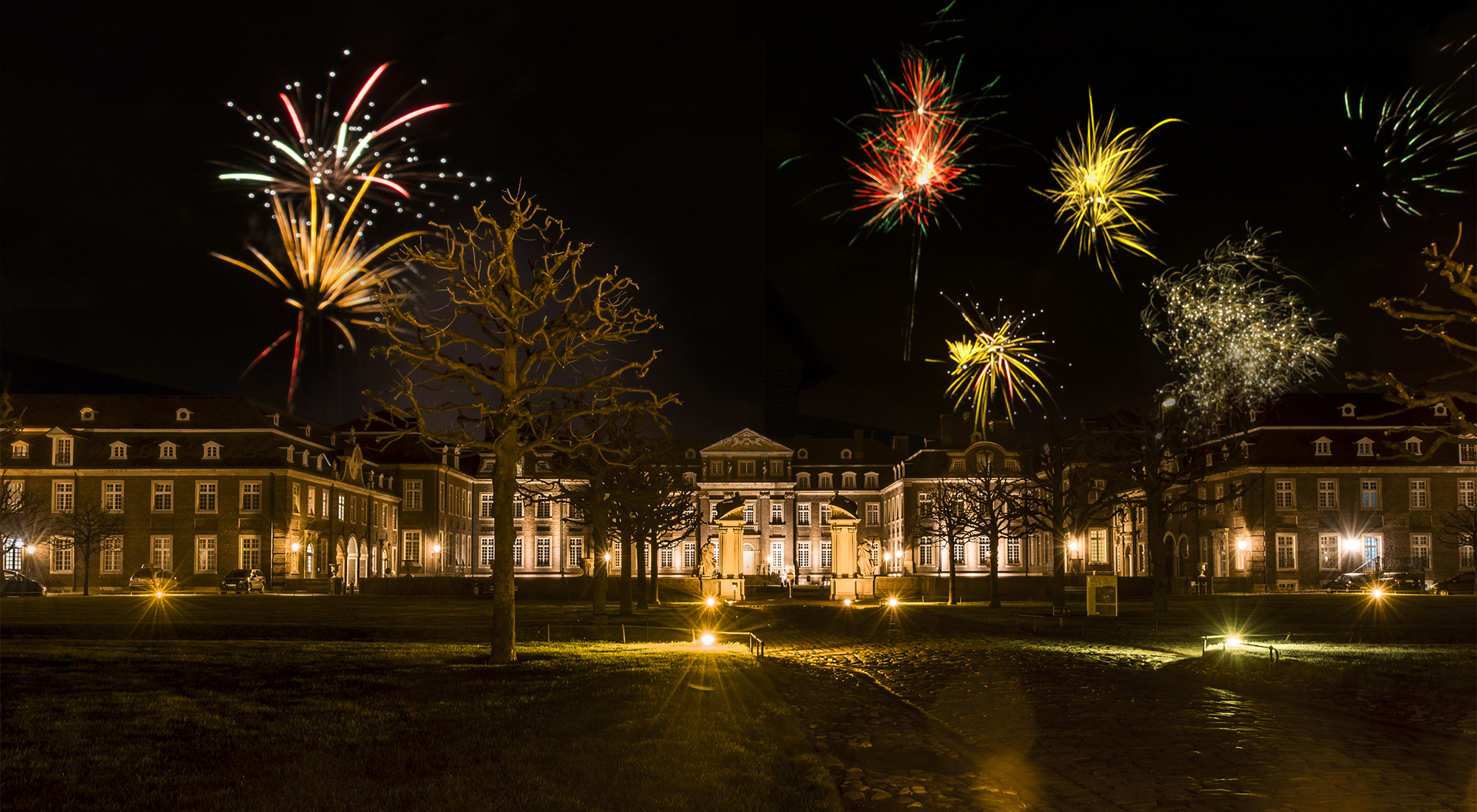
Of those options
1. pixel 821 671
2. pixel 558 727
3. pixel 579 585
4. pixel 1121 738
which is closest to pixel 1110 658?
pixel 821 671

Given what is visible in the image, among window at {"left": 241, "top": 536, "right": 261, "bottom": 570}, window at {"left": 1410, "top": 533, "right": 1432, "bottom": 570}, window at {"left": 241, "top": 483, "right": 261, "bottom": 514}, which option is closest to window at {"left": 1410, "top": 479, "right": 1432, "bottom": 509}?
window at {"left": 1410, "top": 533, "right": 1432, "bottom": 570}

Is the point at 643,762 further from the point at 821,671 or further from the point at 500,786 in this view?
the point at 821,671

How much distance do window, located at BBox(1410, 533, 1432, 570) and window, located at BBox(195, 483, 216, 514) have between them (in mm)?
66591

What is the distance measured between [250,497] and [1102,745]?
61.9m

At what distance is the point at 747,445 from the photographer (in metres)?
102

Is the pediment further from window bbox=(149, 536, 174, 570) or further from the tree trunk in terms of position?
the tree trunk

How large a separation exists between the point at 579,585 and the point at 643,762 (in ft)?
148

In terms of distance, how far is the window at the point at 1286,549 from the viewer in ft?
219

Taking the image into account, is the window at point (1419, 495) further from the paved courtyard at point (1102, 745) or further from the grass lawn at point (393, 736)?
the grass lawn at point (393, 736)

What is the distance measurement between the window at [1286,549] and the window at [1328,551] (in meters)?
1.40

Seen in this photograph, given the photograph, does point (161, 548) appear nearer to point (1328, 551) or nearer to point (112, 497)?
point (112, 497)

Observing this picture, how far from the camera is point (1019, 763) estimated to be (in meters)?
10.5

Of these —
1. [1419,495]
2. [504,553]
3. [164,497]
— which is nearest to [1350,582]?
[1419,495]

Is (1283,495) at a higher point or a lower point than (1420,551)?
higher
